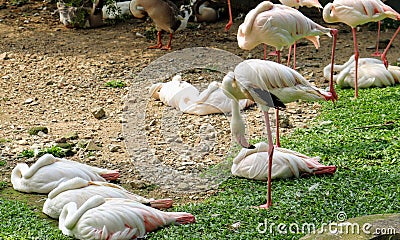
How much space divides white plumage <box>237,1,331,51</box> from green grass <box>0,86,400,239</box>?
87cm

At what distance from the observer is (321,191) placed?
15.5 ft

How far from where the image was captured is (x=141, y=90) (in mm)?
7609

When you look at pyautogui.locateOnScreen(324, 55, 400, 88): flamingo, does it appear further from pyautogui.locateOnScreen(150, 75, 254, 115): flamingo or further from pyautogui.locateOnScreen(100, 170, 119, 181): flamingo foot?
pyautogui.locateOnScreen(100, 170, 119, 181): flamingo foot

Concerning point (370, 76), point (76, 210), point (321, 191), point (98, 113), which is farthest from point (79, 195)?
→ point (370, 76)

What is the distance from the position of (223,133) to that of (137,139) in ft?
2.52

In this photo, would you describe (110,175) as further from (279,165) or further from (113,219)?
(279,165)

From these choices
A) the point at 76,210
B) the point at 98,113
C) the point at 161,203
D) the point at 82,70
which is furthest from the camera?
the point at 82,70

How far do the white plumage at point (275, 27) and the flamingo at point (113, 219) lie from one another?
6.09 ft

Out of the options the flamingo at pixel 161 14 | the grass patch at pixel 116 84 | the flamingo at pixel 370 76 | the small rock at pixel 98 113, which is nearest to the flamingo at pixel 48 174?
the small rock at pixel 98 113

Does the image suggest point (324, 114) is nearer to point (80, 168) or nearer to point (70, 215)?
point (80, 168)

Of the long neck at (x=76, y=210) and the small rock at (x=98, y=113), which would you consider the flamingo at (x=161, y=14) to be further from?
the long neck at (x=76, y=210)

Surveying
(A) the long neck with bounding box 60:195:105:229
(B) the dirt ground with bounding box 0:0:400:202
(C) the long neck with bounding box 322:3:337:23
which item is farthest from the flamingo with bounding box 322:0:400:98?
(A) the long neck with bounding box 60:195:105:229

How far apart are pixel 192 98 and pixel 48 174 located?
7.35 ft

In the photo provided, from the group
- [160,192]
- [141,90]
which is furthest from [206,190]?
[141,90]
